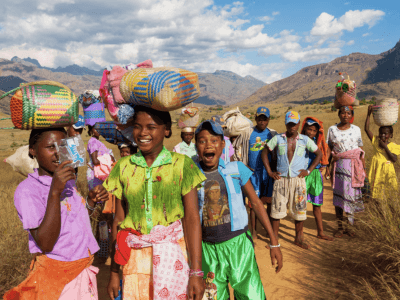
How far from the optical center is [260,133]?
5.19m

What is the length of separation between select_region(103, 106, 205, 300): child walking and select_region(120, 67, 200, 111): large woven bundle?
7.6 inches

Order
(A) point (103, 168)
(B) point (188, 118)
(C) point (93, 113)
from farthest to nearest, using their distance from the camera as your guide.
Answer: (B) point (188, 118)
(C) point (93, 113)
(A) point (103, 168)

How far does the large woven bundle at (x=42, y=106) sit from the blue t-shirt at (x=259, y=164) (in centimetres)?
382

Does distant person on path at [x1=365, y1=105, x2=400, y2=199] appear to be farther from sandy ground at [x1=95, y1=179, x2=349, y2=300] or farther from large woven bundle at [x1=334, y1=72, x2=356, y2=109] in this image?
sandy ground at [x1=95, y1=179, x2=349, y2=300]

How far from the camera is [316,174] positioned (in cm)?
481

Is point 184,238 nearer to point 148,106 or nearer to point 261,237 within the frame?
point 148,106

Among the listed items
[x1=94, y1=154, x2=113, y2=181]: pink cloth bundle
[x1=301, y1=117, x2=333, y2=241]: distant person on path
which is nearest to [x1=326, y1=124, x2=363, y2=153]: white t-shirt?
[x1=301, y1=117, x2=333, y2=241]: distant person on path

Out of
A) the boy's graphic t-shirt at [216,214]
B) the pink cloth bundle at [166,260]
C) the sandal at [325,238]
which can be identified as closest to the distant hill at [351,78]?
the sandal at [325,238]

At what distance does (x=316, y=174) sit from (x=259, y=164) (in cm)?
101

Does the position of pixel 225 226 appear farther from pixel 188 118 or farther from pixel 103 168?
pixel 188 118

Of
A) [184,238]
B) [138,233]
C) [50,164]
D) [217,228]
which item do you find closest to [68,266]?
[138,233]

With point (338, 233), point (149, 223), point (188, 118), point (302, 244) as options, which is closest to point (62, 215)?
point (149, 223)

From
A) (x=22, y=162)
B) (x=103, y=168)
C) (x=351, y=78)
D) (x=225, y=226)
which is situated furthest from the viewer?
(x=351, y=78)

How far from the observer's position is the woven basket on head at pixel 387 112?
456 cm
